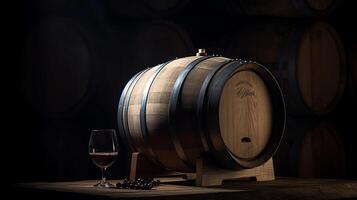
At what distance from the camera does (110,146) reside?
331 cm

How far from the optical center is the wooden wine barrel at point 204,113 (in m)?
3.28

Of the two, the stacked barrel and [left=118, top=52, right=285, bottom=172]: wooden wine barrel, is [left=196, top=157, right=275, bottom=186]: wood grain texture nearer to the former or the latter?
[left=118, top=52, right=285, bottom=172]: wooden wine barrel

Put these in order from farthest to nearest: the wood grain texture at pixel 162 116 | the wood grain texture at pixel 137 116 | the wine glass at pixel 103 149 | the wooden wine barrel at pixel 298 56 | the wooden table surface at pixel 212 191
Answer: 1. the wooden wine barrel at pixel 298 56
2. the wood grain texture at pixel 137 116
3. the wood grain texture at pixel 162 116
4. the wine glass at pixel 103 149
5. the wooden table surface at pixel 212 191

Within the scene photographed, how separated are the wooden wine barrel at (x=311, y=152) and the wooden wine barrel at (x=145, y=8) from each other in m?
1.26

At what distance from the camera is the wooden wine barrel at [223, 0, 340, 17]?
5.27 m

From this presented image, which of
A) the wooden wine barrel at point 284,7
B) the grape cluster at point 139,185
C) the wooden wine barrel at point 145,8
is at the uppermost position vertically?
the wooden wine barrel at point 284,7

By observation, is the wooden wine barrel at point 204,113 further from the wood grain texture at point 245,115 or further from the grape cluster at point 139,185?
the grape cluster at point 139,185

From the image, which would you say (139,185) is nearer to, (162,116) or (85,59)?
(162,116)

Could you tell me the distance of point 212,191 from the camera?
296 centimetres

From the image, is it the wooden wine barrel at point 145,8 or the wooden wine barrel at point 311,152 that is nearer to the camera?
the wooden wine barrel at point 145,8

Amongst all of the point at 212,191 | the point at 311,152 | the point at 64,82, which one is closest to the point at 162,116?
the point at 212,191

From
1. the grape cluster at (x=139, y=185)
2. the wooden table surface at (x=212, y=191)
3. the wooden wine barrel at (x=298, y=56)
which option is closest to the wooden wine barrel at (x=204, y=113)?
the wooden table surface at (x=212, y=191)

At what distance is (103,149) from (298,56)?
2.25 metres

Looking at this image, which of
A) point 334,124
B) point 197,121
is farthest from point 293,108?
point 197,121
